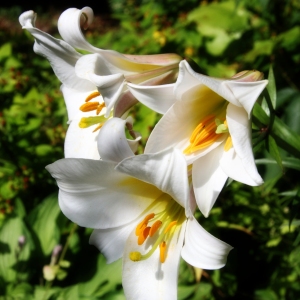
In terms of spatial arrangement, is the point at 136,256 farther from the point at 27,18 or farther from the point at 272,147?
the point at 27,18

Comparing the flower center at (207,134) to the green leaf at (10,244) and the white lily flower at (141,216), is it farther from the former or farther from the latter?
the green leaf at (10,244)

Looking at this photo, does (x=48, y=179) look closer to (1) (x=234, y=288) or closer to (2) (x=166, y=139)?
(1) (x=234, y=288)

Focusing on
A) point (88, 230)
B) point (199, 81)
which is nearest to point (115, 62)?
point (199, 81)

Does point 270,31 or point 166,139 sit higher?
point 166,139

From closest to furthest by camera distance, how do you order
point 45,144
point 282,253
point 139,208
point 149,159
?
point 149,159 < point 139,208 < point 282,253 < point 45,144

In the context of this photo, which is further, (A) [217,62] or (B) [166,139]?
(A) [217,62]

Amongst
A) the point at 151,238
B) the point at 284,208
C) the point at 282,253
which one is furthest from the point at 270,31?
the point at 151,238
